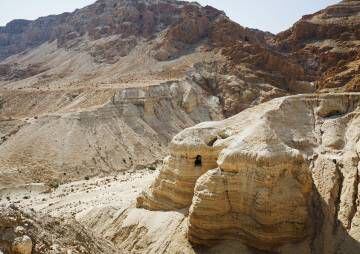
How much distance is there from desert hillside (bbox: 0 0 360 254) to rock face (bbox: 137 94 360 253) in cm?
5

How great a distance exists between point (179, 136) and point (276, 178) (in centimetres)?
493

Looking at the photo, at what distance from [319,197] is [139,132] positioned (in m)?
38.5

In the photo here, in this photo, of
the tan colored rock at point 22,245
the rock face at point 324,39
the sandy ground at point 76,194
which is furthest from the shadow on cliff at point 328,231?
the rock face at point 324,39

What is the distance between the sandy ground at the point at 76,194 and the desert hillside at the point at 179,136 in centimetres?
19

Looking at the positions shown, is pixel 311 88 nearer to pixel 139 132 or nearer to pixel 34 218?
pixel 139 132

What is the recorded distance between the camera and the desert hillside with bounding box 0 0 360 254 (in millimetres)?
18266

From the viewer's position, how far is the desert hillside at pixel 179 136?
1827cm

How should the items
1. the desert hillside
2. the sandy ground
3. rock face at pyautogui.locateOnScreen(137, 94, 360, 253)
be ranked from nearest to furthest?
rock face at pyautogui.locateOnScreen(137, 94, 360, 253) → the desert hillside → the sandy ground

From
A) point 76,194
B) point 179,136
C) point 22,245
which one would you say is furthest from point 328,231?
point 76,194

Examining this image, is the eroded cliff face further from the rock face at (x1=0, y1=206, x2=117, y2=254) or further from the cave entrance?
the rock face at (x1=0, y1=206, x2=117, y2=254)

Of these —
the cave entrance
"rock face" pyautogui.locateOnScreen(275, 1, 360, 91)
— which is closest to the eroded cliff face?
"rock face" pyautogui.locateOnScreen(275, 1, 360, 91)

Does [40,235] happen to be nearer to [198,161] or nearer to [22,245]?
[22,245]

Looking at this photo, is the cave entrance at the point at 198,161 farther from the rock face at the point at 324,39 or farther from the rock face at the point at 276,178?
the rock face at the point at 324,39

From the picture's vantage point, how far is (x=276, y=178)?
18266 millimetres
